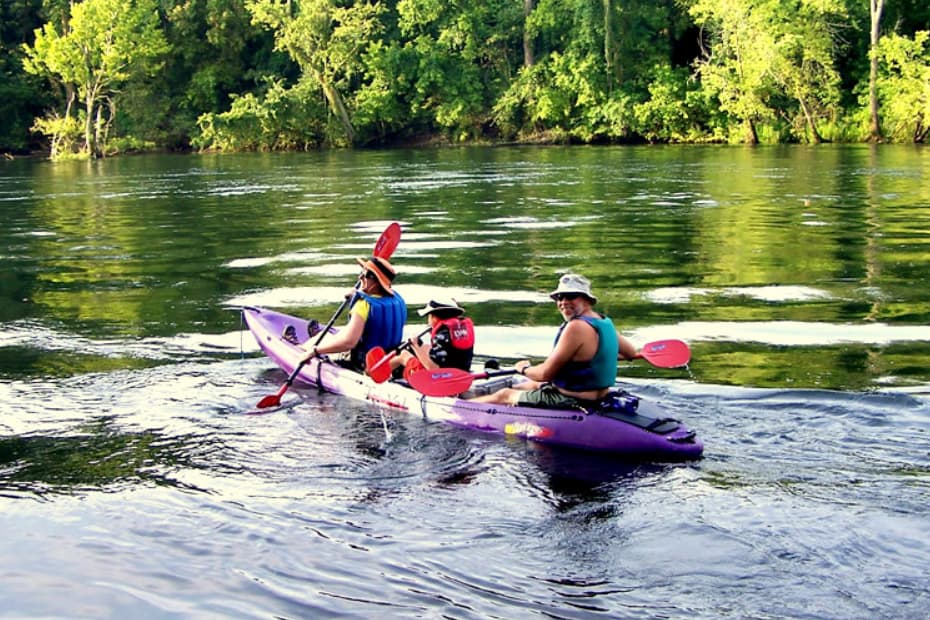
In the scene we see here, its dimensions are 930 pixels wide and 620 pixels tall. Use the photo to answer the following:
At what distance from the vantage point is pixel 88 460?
845cm

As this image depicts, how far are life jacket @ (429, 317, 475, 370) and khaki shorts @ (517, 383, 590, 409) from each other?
75cm

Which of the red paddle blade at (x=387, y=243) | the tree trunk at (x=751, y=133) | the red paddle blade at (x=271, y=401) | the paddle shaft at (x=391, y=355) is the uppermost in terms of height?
the tree trunk at (x=751, y=133)

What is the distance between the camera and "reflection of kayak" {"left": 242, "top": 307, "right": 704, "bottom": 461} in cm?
807

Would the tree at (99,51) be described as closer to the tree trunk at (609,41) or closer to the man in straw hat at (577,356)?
the tree trunk at (609,41)

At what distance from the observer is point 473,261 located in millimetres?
17391

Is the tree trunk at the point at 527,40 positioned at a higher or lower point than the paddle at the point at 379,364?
higher

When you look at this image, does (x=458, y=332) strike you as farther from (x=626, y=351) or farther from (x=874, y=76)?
(x=874, y=76)

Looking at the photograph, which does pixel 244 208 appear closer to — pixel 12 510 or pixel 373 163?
pixel 373 163

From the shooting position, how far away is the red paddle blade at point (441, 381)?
29.8 ft

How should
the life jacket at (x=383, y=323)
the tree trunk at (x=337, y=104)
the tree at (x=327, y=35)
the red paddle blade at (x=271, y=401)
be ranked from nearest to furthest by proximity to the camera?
the red paddle blade at (x=271, y=401)
the life jacket at (x=383, y=323)
the tree at (x=327, y=35)
the tree trunk at (x=337, y=104)

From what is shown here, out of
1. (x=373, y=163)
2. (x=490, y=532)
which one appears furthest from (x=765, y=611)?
(x=373, y=163)

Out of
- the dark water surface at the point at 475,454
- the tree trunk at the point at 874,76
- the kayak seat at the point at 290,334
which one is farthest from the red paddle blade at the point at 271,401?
the tree trunk at the point at 874,76

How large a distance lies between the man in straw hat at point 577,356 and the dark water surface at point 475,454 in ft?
1.59

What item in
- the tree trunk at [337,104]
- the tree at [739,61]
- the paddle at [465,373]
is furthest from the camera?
the tree trunk at [337,104]
